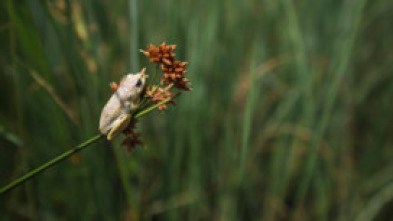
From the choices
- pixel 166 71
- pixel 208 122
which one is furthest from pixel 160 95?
pixel 208 122

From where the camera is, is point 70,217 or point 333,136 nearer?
point 70,217

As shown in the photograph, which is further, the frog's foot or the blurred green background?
the blurred green background

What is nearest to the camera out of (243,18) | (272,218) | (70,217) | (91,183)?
(91,183)

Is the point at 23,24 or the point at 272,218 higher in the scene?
the point at 23,24

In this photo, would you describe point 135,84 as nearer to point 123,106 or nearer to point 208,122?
point 123,106

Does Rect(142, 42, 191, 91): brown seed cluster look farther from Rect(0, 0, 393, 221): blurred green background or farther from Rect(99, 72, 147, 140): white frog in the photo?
Rect(0, 0, 393, 221): blurred green background

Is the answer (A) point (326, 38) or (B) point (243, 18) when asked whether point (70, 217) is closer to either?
(B) point (243, 18)

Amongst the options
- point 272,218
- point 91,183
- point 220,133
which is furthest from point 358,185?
point 91,183

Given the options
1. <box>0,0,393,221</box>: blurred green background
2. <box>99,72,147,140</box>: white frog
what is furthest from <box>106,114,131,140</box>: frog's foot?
<box>0,0,393,221</box>: blurred green background
